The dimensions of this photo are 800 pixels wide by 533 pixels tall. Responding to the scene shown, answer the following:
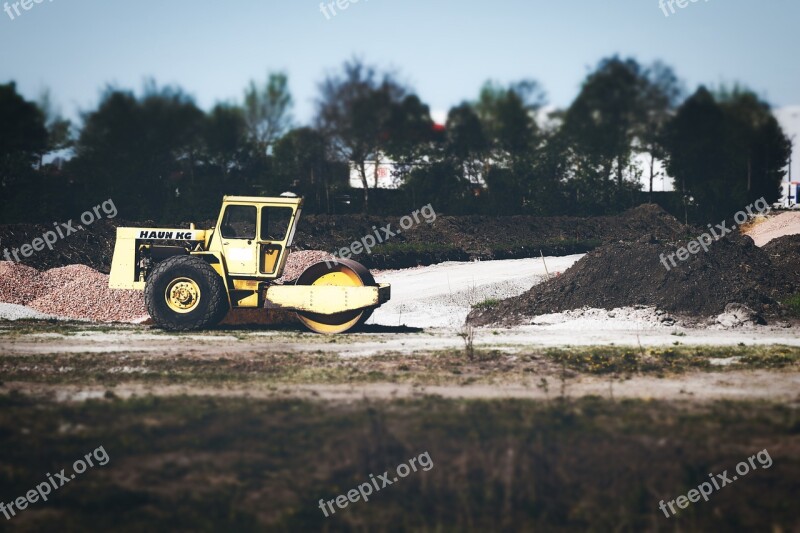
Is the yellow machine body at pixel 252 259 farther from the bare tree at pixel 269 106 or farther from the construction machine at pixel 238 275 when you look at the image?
the bare tree at pixel 269 106

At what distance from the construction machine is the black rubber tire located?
2 cm

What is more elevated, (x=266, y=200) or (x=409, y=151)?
(x=409, y=151)

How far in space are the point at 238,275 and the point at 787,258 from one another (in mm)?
15214

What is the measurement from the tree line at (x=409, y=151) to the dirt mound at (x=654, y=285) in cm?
1368

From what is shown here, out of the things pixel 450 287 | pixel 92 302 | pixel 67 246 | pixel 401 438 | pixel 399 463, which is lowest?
pixel 399 463

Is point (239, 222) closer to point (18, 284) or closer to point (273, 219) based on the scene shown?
point (273, 219)

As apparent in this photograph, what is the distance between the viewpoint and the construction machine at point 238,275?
16.1m

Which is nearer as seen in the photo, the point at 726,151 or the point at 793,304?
the point at 793,304

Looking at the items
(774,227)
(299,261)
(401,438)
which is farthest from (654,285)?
(774,227)

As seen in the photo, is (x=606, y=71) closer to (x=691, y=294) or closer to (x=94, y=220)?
(x=691, y=294)

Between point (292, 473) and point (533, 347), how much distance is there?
785 cm

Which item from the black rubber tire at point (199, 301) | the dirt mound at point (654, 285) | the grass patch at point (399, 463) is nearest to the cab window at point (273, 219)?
the black rubber tire at point (199, 301)

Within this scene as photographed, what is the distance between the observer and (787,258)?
23.8 meters

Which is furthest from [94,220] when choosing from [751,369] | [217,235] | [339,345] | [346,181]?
[751,369]
